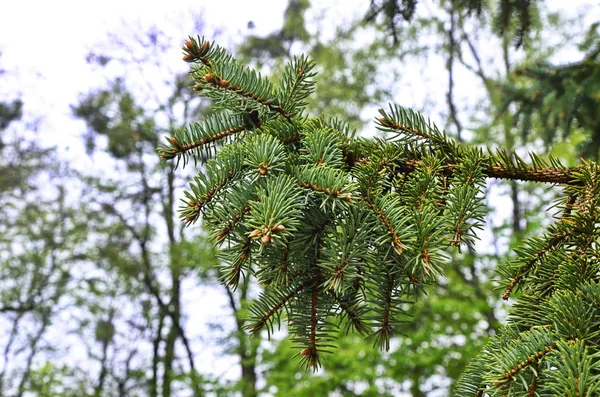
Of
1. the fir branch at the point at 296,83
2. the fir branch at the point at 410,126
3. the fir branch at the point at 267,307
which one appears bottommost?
the fir branch at the point at 267,307

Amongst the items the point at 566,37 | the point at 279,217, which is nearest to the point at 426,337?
the point at 279,217

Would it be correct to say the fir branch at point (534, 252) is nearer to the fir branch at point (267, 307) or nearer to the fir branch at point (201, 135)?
the fir branch at point (267, 307)

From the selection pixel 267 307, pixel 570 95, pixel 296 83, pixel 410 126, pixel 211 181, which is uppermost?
pixel 570 95

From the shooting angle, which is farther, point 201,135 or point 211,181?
point 201,135

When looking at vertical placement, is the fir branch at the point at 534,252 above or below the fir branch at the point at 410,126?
below

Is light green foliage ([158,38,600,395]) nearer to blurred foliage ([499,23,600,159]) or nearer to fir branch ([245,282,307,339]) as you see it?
fir branch ([245,282,307,339])

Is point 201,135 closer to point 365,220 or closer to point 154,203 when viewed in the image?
point 365,220

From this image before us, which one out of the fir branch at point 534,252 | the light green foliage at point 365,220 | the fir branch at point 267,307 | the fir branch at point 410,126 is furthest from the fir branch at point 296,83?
the fir branch at point 534,252

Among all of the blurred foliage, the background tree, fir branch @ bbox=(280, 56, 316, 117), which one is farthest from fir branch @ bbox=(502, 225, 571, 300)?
the background tree

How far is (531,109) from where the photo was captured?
3.87 meters

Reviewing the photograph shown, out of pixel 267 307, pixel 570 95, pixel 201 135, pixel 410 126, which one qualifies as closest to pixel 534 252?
pixel 410 126

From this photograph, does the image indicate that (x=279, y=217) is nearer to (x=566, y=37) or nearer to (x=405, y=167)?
(x=405, y=167)

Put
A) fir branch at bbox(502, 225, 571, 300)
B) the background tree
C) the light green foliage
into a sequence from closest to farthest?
1. the light green foliage
2. fir branch at bbox(502, 225, 571, 300)
3. the background tree

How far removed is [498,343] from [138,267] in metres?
10.4
